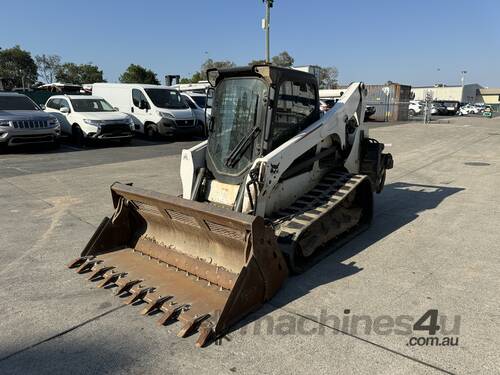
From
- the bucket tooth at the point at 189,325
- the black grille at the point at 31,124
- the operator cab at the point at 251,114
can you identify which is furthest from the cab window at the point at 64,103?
the bucket tooth at the point at 189,325

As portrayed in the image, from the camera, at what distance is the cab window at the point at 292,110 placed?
192 inches

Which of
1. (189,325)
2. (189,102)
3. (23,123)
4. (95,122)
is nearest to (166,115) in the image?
(189,102)

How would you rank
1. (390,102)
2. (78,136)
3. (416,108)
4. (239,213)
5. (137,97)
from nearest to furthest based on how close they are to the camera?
(239,213) → (78,136) → (137,97) → (390,102) → (416,108)

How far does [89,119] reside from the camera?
15.4 metres

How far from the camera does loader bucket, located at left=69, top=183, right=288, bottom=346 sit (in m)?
3.54

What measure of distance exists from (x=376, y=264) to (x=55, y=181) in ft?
24.3

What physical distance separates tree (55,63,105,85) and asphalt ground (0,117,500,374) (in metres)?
69.8

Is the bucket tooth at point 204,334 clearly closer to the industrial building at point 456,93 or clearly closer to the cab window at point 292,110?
the cab window at point 292,110

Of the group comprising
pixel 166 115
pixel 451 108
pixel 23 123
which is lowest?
pixel 23 123

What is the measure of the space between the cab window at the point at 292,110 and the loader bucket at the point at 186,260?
1392 millimetres

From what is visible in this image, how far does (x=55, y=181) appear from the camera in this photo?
947cm

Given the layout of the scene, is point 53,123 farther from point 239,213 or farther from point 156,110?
point 239,213

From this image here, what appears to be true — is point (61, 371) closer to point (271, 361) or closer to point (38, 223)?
point (271, 361)

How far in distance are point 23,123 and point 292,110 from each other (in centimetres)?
1160
